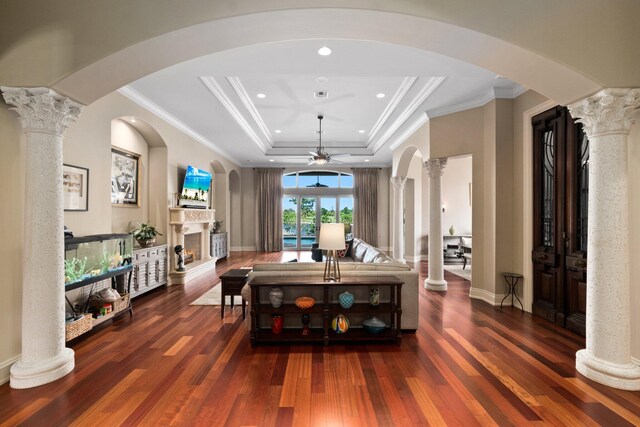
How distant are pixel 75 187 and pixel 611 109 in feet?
18.3

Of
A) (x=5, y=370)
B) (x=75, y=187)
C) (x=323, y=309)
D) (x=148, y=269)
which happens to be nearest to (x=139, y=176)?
(x=148, y=269)

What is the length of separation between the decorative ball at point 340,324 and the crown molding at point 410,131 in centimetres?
407

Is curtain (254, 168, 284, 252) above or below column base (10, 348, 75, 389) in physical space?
above

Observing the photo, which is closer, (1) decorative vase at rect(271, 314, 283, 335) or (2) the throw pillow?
(1) decorative vase at rect(271, 314, 283, 335)

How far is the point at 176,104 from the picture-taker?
5.34 meters

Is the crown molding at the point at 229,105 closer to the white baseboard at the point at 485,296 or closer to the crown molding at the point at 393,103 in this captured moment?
the crown molding at the point at 393,103

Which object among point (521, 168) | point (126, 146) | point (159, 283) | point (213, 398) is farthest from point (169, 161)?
point (521, 168)

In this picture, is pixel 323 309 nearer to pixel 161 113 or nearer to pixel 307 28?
pixel 307 28

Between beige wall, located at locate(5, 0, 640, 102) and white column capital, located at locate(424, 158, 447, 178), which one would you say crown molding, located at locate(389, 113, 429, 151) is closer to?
white column capital, located at locate(424, 158, 447, 178)

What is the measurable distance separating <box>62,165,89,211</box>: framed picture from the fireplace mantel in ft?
6.95

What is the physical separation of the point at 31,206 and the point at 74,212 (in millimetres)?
1485

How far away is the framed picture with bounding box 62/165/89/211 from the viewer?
148 inches

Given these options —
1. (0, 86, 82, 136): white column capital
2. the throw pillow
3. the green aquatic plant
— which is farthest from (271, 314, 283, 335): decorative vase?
the throw pillow

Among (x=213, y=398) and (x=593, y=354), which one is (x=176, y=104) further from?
(x=593, y=354)
